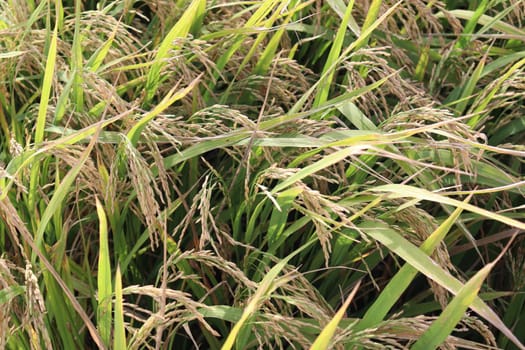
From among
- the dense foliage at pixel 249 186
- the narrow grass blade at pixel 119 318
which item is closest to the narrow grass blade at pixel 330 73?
the dense foliage at pixel 249 186

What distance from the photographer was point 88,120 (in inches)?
49.0

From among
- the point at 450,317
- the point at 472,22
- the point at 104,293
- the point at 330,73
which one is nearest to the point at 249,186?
the point at 330,73

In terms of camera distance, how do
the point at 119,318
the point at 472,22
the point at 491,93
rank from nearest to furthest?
the point at 119,318, the point at 491,93, the point at 472,22

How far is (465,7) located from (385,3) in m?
0.39

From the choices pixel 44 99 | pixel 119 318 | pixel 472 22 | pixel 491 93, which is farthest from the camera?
pixel 472 22

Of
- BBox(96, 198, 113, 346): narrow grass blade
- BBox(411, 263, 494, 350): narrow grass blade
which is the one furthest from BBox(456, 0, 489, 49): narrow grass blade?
BBox(96, 198, 113, 346): narrow grass blade

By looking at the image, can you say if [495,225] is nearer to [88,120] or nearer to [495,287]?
[495,287]

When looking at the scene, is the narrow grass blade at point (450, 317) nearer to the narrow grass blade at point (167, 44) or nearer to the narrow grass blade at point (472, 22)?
the narrow grass blade at point (167, 44)

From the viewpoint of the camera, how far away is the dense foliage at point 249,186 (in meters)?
1.05

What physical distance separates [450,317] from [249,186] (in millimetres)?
437

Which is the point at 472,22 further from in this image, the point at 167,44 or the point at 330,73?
the point at 167,44

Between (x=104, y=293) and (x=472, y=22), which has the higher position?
(x=472, y=22)

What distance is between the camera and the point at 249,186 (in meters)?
1.31

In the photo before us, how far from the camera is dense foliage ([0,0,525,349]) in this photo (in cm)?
105
